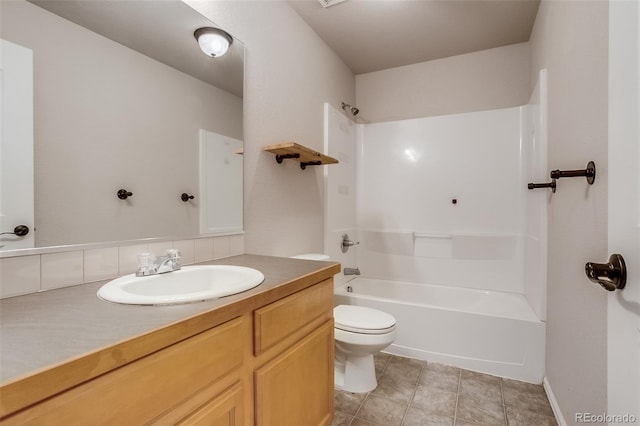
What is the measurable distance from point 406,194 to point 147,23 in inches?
93.7

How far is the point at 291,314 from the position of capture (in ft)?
3.41

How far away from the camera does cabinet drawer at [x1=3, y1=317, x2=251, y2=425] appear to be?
478 mm

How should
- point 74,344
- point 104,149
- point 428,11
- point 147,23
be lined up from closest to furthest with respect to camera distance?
point 74,344, point 104,149, point 147,23, point 428,11

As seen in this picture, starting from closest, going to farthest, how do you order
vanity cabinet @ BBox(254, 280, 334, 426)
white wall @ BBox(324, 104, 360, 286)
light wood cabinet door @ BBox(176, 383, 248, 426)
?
light wood cabinet door @ BBox(176, 383, 248, 426), vanity cabinet @ BBox(254, 280, 334, 426), white wall @ BBox(324, 104, 360, 286)

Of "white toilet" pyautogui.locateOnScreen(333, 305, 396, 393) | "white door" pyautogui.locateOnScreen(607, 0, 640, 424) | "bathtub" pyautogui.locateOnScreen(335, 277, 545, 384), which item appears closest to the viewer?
"white door" pyautogui.locateOnScreen(607, 0, 640, 424)

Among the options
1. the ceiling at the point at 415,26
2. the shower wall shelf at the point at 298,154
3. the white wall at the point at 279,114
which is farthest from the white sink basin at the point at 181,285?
the ceiling at the point at 415,26

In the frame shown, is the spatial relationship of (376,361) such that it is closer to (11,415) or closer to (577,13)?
(11,415)

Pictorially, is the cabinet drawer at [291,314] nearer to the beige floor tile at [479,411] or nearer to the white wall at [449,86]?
the beige floor tile at [479,411]

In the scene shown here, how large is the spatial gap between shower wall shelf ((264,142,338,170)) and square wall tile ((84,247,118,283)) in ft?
3.14

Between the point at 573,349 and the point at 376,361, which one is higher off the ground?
the point at 573,349

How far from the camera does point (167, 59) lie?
50.4 inches

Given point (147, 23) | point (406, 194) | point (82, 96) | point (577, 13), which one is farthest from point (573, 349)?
point (147, 23)

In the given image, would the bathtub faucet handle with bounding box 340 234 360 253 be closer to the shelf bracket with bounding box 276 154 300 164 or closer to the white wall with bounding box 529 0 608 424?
the shelf bracket with bounding box 276 154 300 164

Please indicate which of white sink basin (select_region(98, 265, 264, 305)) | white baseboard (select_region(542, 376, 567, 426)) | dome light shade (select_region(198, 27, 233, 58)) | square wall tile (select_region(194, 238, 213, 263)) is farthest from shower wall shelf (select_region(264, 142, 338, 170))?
white baseboard (select_region(542, 376, 567, 426))
